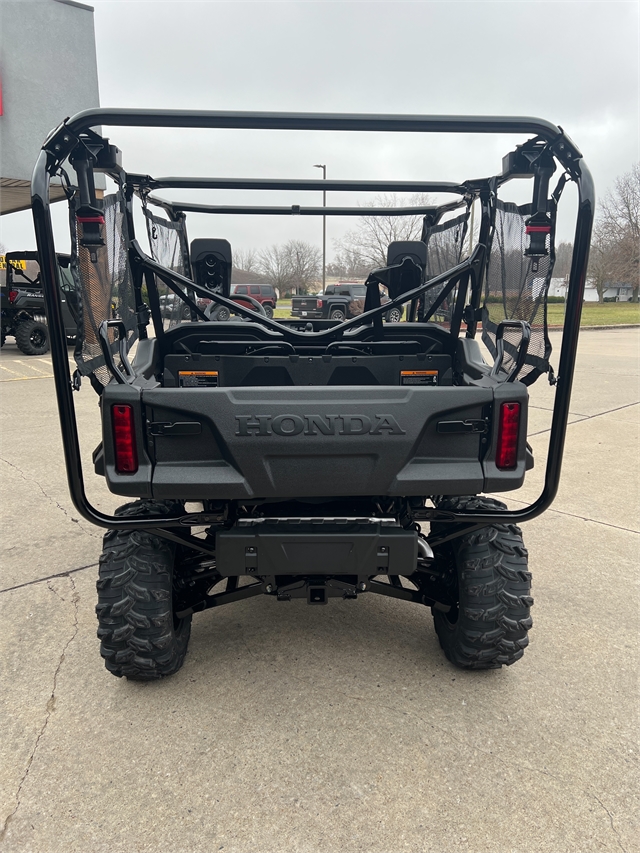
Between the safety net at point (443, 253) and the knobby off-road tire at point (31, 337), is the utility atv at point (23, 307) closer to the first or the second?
the knobby off-road tire at point (31, 337)

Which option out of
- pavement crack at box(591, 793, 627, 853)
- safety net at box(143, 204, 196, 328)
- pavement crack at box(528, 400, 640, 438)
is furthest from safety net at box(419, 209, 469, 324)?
pavement crack at box(528, 400, 640, 438)

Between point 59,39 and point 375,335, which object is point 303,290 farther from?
point 59,39

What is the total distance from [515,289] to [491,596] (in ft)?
4.36

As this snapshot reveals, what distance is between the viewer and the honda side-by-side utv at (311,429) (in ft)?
6.68

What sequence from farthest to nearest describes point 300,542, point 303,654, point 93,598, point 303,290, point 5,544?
point 303,290, point 5,544, point 93,598, point 303,654, point 300,542

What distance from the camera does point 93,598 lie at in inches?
123

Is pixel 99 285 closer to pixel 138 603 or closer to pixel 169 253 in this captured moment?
pixel 138 603

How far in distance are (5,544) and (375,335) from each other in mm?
2692

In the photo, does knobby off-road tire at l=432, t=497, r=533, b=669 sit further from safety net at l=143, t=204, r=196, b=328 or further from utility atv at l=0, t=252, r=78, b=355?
utility atv at l=0, t=252, r=78, b=355

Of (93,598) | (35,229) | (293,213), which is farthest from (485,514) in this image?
(293,213)

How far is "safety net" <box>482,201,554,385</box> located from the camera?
92.6 inches

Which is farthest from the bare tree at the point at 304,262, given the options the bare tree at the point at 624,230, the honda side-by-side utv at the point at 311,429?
the bare tree at the point at 624,230

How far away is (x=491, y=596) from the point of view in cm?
238

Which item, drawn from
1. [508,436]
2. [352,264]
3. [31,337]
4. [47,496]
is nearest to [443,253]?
[352,264]
